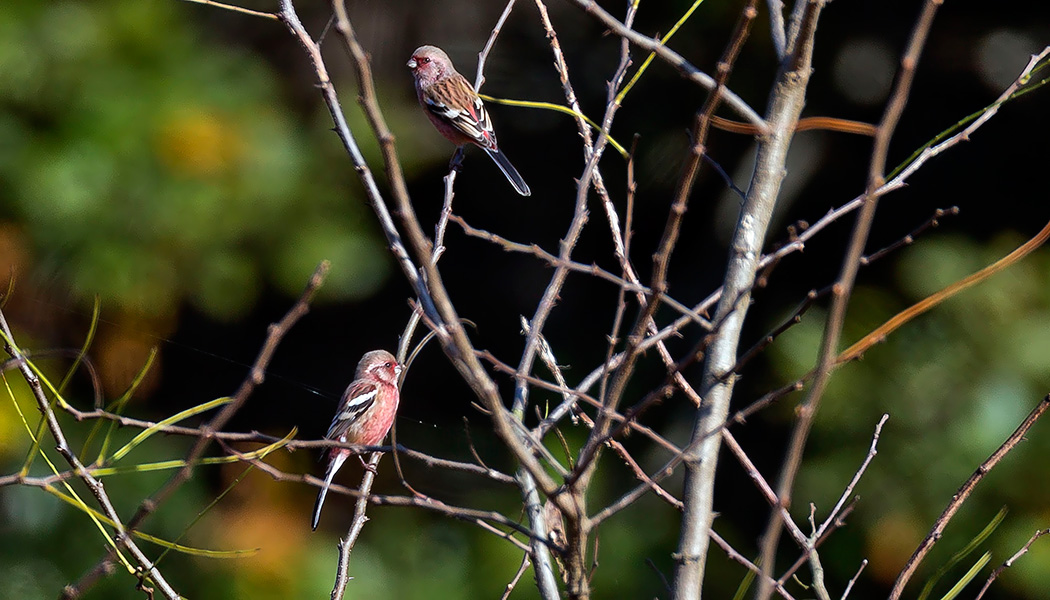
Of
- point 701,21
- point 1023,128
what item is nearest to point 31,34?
point 701,21

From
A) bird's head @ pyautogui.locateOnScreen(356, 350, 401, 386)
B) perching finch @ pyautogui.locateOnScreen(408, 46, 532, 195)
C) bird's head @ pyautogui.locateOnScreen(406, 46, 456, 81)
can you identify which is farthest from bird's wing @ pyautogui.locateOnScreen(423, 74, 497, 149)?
bird's head @ pyautogui.locateOnScreen(356, 350, 401, 386)

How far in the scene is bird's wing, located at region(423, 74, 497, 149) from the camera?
10.8 feet

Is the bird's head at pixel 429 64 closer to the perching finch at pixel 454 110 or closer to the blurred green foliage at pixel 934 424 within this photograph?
the perching finch at pixel 454 110

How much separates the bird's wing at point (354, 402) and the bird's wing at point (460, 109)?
980 mm

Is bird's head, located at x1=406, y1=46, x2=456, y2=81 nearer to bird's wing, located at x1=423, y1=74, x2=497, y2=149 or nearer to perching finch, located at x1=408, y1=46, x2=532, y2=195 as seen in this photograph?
perching finch, located at x1=408, y1=46, x2=532, y2=195

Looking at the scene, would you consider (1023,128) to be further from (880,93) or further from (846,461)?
(846,461)

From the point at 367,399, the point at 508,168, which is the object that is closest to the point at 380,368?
the point at 367,399

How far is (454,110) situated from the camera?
3.31 metres

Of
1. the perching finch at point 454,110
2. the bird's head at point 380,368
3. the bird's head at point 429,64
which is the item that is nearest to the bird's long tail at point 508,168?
the perching finch at point 454,110

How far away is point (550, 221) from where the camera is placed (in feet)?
14.2

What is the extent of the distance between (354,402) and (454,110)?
1119 mm

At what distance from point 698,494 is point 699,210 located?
2.90 m

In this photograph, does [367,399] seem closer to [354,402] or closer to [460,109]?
[354,402]

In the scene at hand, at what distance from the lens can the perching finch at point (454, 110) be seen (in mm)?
3287
